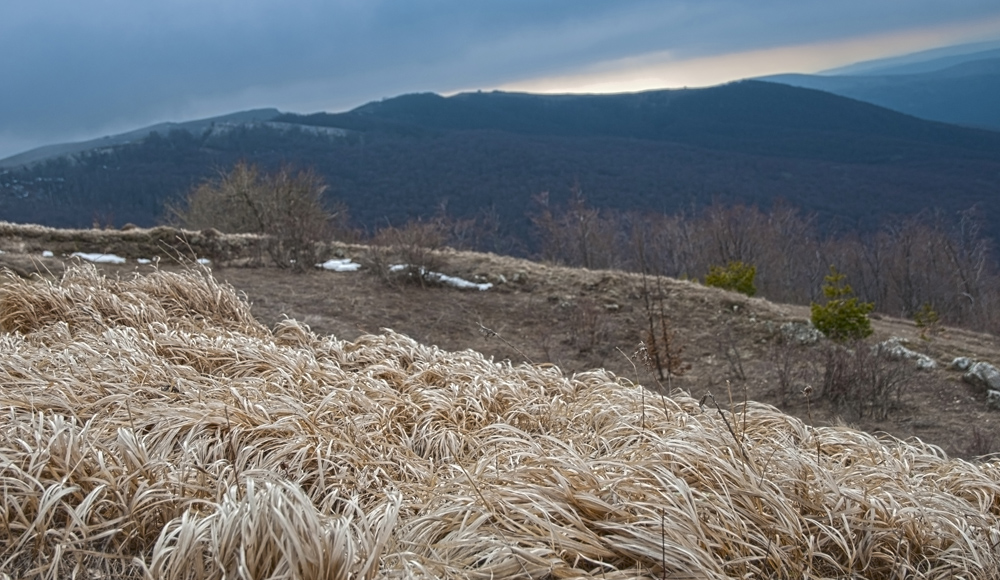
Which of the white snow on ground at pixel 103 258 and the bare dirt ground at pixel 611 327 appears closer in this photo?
the bare dirt ground at pixel 611 327

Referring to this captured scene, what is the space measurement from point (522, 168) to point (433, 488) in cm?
8705

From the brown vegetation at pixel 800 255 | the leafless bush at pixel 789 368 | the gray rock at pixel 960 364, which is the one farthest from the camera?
the brown vegetation at pixel 800 255

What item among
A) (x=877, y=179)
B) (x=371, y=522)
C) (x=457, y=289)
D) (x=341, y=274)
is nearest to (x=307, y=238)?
(x=341, y=274)

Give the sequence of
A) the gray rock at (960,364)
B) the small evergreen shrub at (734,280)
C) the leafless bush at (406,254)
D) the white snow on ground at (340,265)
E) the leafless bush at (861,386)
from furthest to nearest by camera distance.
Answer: the small evergreen shrub at (734,280) → the white snow on ground at (340,265) → the leafless bush at (406,254) → the gray rock at (960,364) → the leafless bush at (861,386)

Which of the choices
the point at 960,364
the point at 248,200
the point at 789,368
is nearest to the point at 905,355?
the point at 960,364

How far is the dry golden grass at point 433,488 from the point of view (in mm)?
1845

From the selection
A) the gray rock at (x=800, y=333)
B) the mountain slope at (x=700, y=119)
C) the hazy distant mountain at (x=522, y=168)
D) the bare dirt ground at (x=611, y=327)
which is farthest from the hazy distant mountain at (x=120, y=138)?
the gray rock at (x=800, y=333)

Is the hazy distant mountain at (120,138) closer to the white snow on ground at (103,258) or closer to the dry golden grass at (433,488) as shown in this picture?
the white snow on ground at (103,258)

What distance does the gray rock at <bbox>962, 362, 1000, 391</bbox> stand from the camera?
19.9 ft

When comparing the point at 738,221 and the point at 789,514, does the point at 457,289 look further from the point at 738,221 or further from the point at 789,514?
the point at 738,221

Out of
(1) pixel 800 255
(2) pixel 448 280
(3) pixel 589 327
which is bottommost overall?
(1) pixel 800 255

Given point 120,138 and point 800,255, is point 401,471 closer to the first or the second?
point 800,255

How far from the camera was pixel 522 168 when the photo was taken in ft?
288

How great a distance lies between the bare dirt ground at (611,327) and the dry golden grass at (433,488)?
2.23 m
